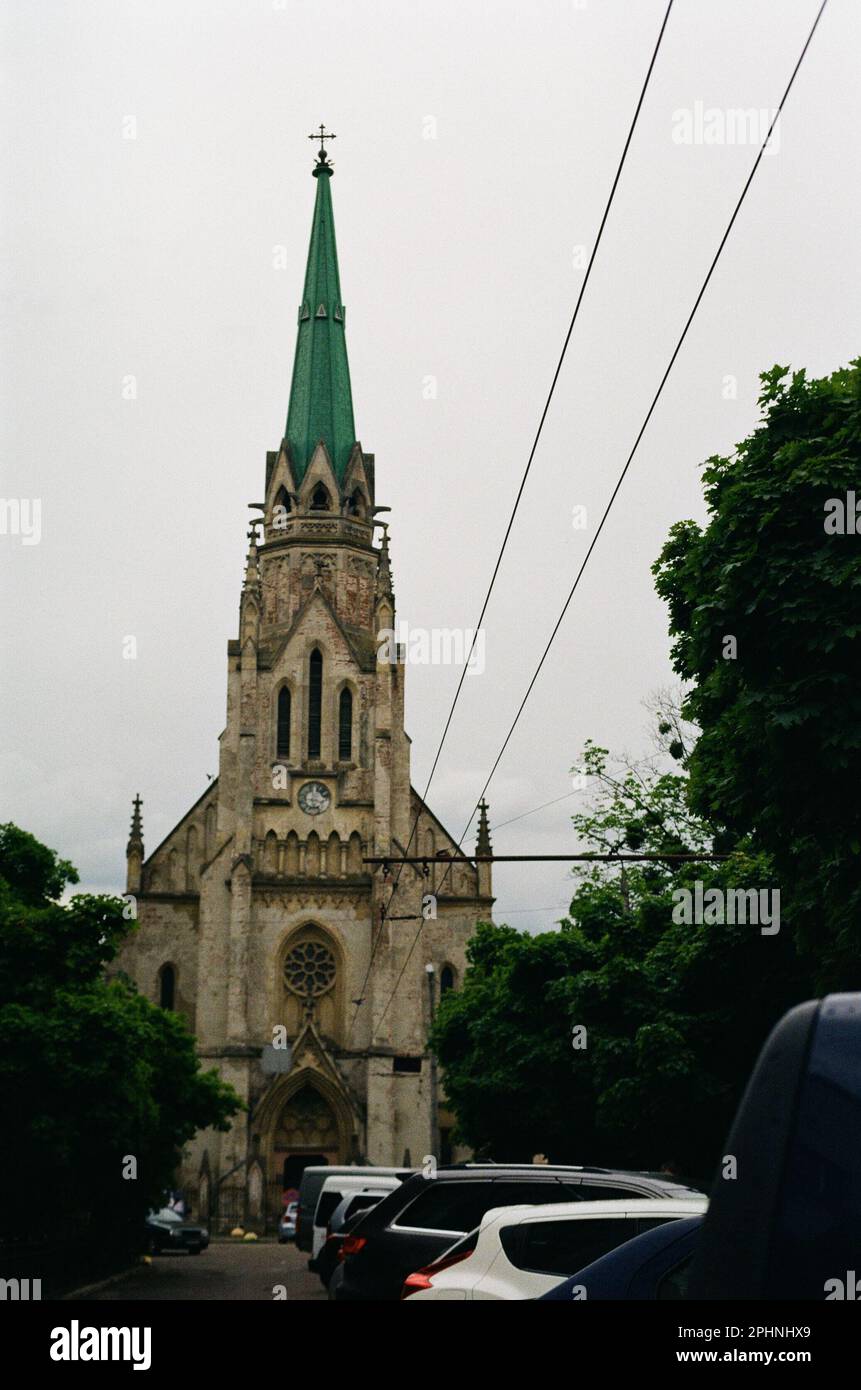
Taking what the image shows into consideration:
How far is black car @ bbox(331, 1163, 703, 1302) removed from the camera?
13.0m

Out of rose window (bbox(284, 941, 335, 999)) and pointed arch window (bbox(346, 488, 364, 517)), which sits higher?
pointed arch window (bbox(346, 488, 364, 517))

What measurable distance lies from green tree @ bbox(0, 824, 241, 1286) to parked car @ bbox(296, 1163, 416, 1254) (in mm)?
4830

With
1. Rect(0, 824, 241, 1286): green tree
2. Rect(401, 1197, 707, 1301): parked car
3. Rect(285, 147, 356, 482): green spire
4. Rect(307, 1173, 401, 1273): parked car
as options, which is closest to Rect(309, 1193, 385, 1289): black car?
Rect(307, 1173, 401, 1273): parked car

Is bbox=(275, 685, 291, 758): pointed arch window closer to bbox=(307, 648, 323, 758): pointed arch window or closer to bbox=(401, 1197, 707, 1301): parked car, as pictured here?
bbox=(307, 648, 323, 758): pointed arch window

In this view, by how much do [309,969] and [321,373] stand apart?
26456 millimetres

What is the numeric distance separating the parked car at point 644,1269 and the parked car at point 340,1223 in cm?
1461

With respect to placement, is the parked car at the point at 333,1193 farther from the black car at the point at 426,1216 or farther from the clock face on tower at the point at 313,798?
the clock face on tower at the point at 313,798

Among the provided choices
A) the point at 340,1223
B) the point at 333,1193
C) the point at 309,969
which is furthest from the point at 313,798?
the point at 340,1223

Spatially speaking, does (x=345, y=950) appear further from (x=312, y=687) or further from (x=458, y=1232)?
(x=458, y=1232)

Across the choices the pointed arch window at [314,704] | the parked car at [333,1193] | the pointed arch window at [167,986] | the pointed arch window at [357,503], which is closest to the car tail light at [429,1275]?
the parked car at [333,1193]

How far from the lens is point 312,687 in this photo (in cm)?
6712

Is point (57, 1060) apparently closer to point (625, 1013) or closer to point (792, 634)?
point (625, 1013)

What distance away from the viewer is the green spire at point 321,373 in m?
72.8
